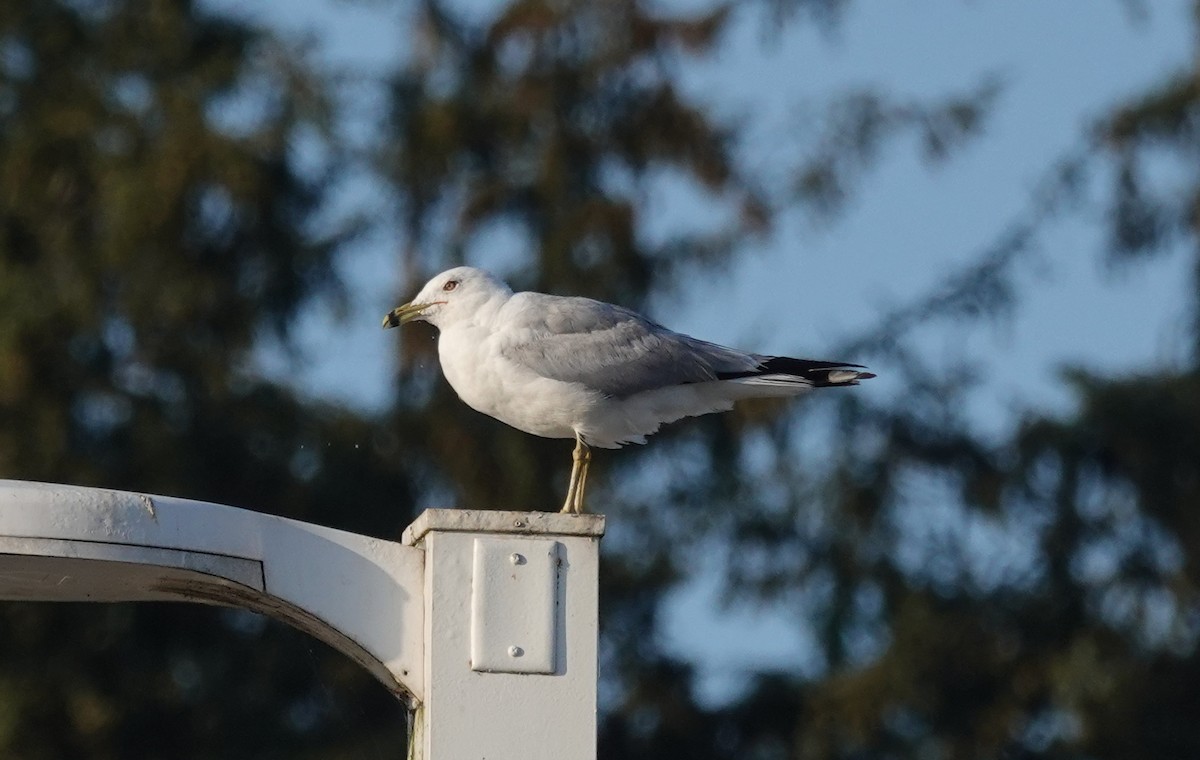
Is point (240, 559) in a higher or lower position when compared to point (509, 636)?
higher

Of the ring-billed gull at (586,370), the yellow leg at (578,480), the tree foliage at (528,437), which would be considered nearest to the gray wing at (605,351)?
the ring-billed gull at (586,370)

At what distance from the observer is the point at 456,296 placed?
6375mm

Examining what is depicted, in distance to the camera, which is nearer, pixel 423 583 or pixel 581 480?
Result: pixel 423 583

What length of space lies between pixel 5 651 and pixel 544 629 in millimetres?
10129

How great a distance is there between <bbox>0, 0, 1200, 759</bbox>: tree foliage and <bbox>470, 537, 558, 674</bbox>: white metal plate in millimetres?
9453

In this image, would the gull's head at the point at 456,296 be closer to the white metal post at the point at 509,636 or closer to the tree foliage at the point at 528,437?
the white metal post at the point at 509,636

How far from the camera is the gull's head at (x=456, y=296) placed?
628 centimetres

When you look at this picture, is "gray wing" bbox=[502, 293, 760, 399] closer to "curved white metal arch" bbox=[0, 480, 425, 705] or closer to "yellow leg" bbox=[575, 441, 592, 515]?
"yellow leg" bbox=[575, 441, 592, 515]

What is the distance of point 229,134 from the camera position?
15523mm

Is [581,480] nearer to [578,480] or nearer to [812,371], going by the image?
[578,480]

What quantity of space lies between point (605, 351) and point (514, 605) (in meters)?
1.98

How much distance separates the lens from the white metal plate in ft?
13.5

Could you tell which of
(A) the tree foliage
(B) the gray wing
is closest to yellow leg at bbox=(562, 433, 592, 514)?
(B) the gray wing

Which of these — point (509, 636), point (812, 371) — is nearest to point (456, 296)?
point (812, 371)
